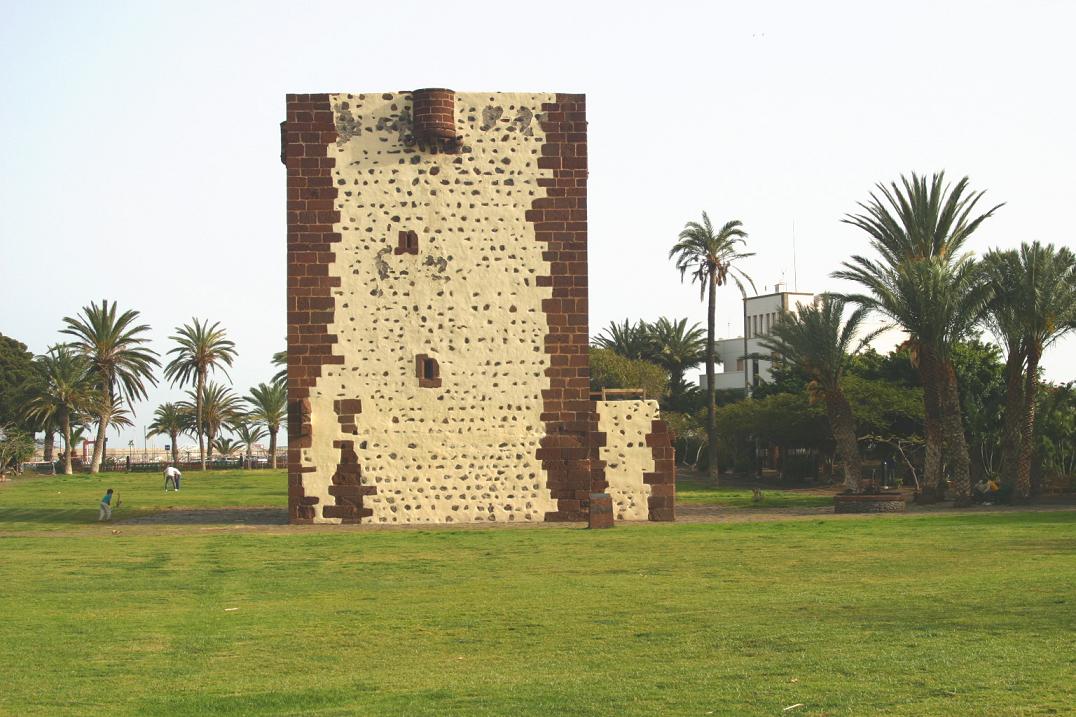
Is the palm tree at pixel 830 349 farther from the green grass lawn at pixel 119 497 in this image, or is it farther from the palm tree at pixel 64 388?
the palm tree at pixel 64 388

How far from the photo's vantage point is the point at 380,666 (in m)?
10.3

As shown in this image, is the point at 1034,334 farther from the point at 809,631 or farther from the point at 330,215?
the point at 809,631

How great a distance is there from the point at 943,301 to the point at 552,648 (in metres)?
25.6

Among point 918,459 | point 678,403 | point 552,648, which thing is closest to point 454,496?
point 552,648

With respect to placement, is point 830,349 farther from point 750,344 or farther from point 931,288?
point 750,344

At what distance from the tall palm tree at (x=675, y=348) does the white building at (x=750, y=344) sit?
332 cm

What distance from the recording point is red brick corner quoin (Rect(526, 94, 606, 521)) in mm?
26344

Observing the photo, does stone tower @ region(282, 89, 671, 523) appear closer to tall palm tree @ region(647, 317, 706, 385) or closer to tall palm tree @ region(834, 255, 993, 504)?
tall palm tree @ region(834, 255, 993, 504)

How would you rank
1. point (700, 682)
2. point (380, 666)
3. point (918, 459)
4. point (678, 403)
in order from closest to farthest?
point (700, 682) → point (380, 666) → point (918, 459) → point (678, 403)

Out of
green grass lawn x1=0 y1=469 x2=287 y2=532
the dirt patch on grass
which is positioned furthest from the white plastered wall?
green grass lawn x1=0 y1=469 x2=287 y2=532

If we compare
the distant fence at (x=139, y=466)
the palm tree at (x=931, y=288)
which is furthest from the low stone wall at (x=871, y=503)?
the distant fence at (x=139, y=466)

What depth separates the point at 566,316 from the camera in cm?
2652

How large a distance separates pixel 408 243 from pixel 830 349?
54.0 ft

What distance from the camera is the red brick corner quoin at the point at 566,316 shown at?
26.3 meters
